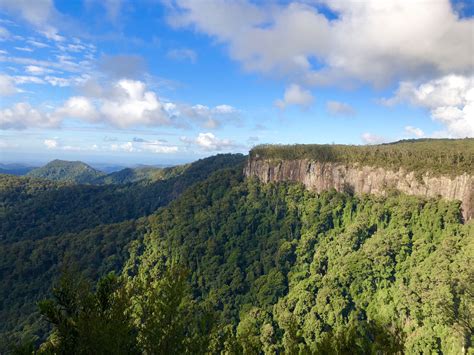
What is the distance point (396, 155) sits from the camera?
100 meters

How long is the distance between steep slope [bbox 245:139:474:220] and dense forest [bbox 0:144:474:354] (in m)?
3.44

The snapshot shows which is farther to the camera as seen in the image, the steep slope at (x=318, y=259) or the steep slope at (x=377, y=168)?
the steep slope at (x=377, y=168)

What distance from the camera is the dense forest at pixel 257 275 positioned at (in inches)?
640

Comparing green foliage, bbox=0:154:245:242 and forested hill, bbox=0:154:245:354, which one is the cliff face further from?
green foliage, bbox=0:154:245:242

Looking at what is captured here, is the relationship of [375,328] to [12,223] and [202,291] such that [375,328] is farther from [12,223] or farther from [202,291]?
[12,223]

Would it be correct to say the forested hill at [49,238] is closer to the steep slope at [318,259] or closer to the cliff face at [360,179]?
the steep slope at [318,259]

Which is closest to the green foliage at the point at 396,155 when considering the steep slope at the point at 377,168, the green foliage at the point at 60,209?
the steep slope at the point at 377,168

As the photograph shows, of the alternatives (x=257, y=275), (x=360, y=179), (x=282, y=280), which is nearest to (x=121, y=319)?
(x=282, y=280)

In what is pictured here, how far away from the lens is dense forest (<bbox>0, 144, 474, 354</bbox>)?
16266 millimetres

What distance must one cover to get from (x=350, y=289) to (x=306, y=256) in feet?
61.1

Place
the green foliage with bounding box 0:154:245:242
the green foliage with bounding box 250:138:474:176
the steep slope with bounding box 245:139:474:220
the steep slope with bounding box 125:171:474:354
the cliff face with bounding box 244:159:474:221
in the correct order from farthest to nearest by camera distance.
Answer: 1. the green foliage with bounding box 0:154:245:242
2. the green foliage with bounding box 250:138:474:176
3. the steep slope with bounding box 245:139:474:220
4. the cliff face with bounding box 244:159:474:221
5. the steep slope with bounding box 125:171:474:354

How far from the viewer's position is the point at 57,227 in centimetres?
16300

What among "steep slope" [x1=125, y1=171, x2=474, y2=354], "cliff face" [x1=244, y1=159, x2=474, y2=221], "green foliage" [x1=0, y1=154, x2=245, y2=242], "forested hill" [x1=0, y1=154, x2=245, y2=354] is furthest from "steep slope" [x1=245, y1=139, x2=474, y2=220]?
"green foliage" [x1=0, y1=154, x2=245, y2=242]

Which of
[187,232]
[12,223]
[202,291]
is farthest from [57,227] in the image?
[202,291]
